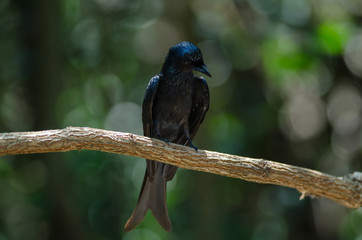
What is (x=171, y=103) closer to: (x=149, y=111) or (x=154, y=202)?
(x=149, y=111)

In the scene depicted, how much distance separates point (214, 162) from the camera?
3.72 meters

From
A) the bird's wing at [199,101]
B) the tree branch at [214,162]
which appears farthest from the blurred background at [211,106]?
the tree branch at [214,162]

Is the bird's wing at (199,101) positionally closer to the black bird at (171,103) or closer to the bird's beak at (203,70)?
the black bird at (171,103)

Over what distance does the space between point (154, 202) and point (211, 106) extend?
2.53 m

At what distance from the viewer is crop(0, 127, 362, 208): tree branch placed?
347 centimetres

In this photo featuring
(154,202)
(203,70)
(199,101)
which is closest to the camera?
(154,202)

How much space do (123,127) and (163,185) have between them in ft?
10.9

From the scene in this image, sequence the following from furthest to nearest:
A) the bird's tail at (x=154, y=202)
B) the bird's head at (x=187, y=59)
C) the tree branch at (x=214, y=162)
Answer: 1. the bird's head at (x=187, y=59)
2. the bird's tail at (x=154, y=202)
3. the tree branch at (x=214, y=162)

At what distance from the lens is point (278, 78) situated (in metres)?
6.54

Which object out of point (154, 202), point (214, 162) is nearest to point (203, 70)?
point (214, 162)

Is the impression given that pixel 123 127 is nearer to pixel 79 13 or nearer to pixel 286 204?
pixel 79 13

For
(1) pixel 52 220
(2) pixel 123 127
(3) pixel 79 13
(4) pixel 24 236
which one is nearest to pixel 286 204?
(2) pixel 123 127

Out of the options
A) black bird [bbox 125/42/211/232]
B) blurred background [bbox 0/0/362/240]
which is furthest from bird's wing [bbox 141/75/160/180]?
blurred background [bbox 0/0/362/240]

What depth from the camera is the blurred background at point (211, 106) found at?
619 cm
